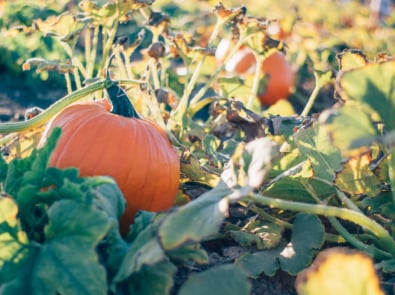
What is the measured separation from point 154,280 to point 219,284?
0.22 metres

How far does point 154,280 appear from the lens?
157cm

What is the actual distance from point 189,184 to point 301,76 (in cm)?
328

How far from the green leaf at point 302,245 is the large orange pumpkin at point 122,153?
39cm

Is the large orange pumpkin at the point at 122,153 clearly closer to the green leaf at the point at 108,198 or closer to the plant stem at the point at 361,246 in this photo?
the green leaf at the point at 108,198

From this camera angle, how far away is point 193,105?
115 inches

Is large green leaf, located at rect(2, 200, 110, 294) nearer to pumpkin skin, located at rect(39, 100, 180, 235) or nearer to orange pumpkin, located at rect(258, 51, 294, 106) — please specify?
pumpkin skin, located at rect(39, 100, 180, 235)

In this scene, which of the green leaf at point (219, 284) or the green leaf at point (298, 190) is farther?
the green leaf at point (298, 190)

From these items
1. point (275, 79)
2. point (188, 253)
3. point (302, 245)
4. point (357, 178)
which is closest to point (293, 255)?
point (302, 245)

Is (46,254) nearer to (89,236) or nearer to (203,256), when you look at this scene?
(89,236)

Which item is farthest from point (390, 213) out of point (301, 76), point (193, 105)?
point (301, 76)

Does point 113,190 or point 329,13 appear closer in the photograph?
point 113,190

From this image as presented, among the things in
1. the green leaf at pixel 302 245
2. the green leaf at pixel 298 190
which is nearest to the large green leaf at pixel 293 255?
the green leaf at pixel 302 245

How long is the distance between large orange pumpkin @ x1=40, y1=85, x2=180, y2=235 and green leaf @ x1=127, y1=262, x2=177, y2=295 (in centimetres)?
43

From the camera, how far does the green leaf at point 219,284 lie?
4.58ft
